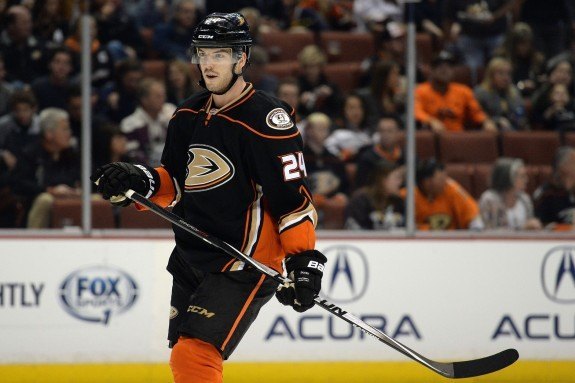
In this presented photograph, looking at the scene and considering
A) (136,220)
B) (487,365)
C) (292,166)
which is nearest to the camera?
(292,166)

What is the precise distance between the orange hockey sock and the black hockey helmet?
2.92 ft

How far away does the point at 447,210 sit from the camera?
5523 mm

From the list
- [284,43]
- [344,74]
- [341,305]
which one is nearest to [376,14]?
[344,74]

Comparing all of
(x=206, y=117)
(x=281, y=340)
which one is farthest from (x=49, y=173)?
(x=206, y=117)

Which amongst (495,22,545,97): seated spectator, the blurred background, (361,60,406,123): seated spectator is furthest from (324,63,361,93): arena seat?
(495,22,545,97): seated spectator

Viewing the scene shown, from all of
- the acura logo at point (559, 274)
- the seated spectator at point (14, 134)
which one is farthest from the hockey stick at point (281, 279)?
the acura logo at point (559, 274)

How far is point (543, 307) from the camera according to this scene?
5.59 m

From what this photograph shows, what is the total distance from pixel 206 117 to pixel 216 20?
308 mm

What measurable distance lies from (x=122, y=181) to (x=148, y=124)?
5.59ft

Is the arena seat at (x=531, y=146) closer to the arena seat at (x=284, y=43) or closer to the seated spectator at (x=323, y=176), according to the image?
the seated spectator at (x=323, y=176)

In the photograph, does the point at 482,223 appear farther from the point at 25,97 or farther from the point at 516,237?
the point at 25,97

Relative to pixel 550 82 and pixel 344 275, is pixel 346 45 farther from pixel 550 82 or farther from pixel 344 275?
pixel 344 275

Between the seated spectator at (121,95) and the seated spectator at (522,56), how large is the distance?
5.87 feet

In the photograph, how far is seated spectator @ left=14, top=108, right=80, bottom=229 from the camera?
511 centimetres
